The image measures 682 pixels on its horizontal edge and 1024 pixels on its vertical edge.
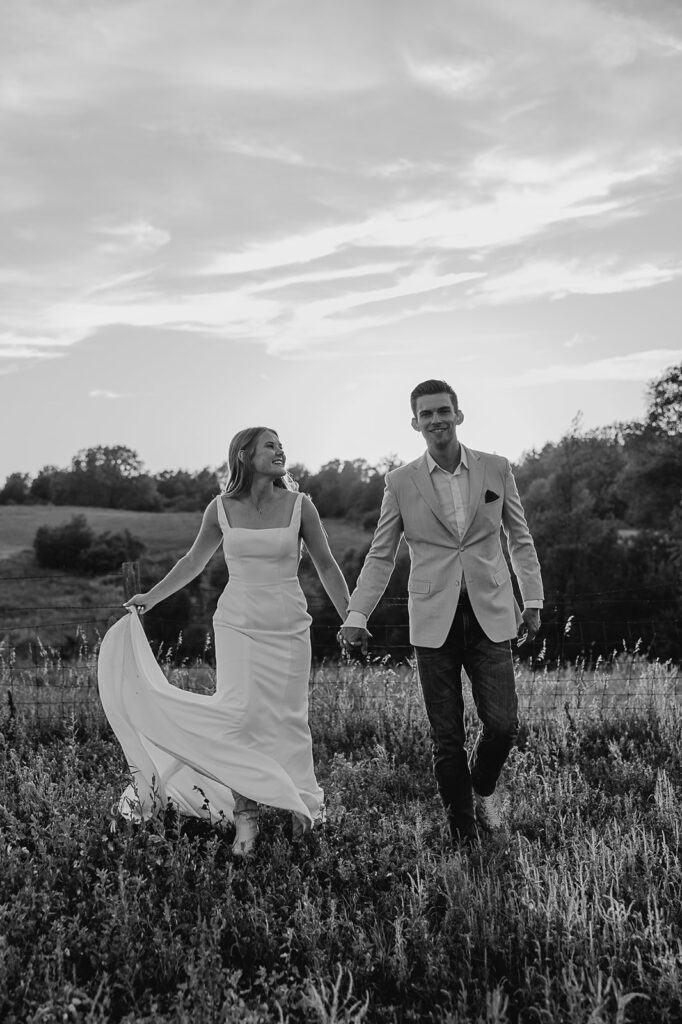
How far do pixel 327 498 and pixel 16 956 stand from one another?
5372 cm

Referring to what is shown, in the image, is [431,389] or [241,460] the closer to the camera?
[431,389]

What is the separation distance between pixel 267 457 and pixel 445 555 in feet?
3.88

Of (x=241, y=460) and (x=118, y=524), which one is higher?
(x=241, y=460)

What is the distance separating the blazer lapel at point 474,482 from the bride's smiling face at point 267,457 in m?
1.08

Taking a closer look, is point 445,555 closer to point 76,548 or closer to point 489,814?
point 489,814

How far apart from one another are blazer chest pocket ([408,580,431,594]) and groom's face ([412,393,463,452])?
75 centimetres

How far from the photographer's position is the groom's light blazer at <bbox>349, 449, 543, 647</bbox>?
5254 millimetres

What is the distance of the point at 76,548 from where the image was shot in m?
65.2

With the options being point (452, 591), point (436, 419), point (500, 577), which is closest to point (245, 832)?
point (452, 591)

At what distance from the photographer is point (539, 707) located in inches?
338

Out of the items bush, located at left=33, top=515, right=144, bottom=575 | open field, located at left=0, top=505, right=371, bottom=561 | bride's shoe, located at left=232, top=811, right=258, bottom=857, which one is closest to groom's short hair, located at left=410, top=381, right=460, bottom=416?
bride's shoe, located at left=232, top=811, right=258, bottom=857

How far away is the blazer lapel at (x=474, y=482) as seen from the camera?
210 inches

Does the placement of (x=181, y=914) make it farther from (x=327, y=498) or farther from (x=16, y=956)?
(x=327, y=498)

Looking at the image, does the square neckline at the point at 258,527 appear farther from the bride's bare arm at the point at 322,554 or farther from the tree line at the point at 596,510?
the tree line at the point at 596,510
